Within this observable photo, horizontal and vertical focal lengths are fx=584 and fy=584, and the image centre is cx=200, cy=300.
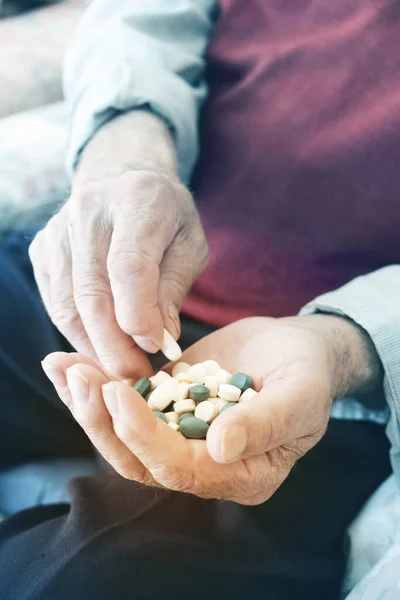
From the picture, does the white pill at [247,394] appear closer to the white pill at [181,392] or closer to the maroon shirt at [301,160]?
the white pill at [181,392]

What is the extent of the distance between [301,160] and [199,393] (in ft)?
1.22

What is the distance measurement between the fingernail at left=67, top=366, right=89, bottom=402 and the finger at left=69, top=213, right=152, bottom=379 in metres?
0.13

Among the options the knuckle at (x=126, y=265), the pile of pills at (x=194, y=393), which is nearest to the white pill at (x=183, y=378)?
the pile of pills at (x=194, y=393)

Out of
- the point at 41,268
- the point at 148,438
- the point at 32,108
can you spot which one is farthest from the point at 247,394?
the point at 32,108

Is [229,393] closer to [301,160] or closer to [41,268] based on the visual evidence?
[41,268]

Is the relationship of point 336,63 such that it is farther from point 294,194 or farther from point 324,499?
point 324,499

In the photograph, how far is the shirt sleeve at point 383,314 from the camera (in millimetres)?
572

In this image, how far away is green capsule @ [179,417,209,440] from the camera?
0.46m

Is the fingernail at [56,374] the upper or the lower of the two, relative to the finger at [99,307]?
upper

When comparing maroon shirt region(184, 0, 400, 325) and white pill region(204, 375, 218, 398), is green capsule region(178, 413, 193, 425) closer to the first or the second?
white pill region(204, 375, 218, 398)

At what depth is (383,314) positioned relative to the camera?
582 mm

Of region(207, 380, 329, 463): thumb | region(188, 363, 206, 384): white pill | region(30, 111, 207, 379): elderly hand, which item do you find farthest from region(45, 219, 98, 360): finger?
region(207, 380, 329, 463): thumb

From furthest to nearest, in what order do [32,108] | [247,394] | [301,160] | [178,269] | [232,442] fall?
[32,108]
[301,160]
[178,269]
[247,394]
[232,442]

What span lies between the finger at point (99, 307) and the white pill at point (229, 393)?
100 millimetres
